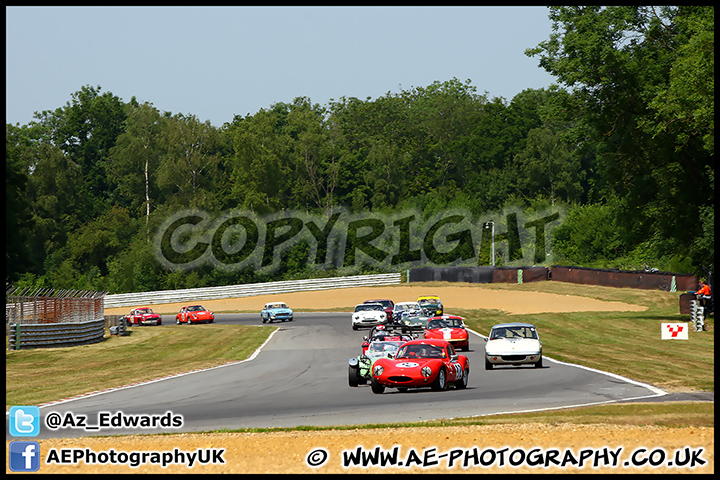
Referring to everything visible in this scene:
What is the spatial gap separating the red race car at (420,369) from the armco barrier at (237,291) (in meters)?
65.4

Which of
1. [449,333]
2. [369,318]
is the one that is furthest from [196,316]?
[449,333]

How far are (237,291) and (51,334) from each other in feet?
156

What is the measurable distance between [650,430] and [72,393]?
51.0 feet

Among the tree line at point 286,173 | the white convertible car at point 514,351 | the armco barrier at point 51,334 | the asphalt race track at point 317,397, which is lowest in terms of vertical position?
the armco barrier at point 51,334

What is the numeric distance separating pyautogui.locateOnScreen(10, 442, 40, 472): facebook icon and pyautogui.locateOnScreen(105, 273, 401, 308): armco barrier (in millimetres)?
74145

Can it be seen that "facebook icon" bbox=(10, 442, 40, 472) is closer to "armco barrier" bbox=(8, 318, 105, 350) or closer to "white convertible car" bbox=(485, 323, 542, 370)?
"white convertible car" bbox=(485, 323, 542, 370)

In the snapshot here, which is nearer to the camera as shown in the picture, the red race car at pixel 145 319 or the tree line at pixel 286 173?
the red race car at pixel 145 319

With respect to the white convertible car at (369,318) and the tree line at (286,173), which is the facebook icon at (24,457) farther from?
the tree line at (286,173)

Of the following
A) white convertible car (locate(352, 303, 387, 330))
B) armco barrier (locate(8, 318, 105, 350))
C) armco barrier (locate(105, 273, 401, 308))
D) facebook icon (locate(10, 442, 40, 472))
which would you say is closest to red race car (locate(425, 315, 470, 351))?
white convertible car (locate(352, 303, 387, 330))

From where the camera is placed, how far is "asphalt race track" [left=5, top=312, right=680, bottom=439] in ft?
58.5

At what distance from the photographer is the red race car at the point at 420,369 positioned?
865 inches

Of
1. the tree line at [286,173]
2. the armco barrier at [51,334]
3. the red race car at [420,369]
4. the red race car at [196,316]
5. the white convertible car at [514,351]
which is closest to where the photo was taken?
the red race car at [420,369]

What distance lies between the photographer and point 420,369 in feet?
72.5

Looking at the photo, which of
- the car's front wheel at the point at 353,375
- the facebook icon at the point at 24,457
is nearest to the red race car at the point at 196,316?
the car's front wheel at the point at 353,375
